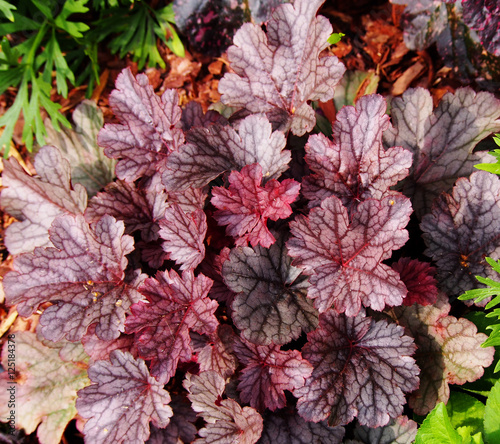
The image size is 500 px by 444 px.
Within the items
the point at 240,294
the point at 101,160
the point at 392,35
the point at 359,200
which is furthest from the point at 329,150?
the point at 392,35

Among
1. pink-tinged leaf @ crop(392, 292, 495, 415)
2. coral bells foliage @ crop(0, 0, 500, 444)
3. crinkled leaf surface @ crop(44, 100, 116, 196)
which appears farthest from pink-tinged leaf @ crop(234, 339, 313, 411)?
crinkled leaf surface @ crop(44, 100, 116, 196)

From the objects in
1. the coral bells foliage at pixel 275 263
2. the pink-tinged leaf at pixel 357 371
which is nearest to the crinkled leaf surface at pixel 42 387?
the coral bells foliage at pixel 275 263

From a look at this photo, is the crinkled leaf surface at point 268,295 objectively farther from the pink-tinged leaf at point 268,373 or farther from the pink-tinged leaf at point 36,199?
the pink-tinged leaf at point 36,199

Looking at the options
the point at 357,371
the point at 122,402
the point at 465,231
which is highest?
the point at 465,231

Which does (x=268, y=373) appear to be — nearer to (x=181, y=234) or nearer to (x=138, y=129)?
(x=181, y=234)

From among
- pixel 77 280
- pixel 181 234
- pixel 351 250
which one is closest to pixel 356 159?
pixel 351 250
